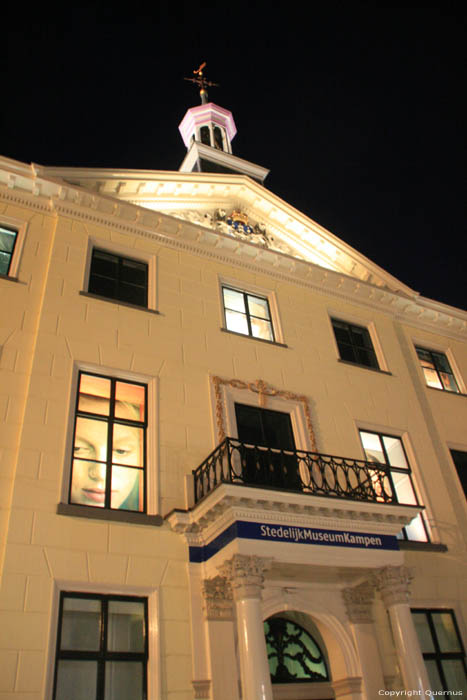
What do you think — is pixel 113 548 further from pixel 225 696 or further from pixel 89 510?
pixel 225 696

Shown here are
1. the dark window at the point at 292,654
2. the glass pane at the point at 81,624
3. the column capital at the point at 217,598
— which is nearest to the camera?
the glass pane at the point at 81,624

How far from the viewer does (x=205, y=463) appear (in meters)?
9.86

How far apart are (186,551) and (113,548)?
48.0 inches

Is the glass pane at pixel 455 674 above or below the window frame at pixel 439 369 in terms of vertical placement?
below

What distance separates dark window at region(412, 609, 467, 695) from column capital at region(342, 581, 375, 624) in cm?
124

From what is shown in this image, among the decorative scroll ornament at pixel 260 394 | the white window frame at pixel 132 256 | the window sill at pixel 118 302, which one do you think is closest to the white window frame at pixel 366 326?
the decorative scroll ornament at pixel 260 394

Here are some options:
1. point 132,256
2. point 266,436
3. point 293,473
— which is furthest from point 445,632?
point 132,256

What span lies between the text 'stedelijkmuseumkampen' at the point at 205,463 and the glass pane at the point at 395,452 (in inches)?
3.3

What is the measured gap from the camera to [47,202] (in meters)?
12.3

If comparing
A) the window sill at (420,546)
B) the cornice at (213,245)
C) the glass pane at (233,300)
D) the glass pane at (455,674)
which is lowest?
the glass pane at (455,674)

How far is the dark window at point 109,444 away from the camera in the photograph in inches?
356

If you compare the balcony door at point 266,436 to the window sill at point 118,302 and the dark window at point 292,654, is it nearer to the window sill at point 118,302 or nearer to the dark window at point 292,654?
the dark window at point 292,654

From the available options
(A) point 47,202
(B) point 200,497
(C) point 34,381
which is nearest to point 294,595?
(B) point 200,497

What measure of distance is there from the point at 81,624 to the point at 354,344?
389 inches
